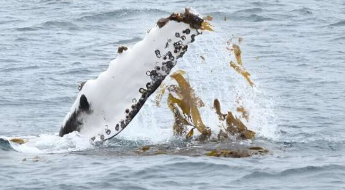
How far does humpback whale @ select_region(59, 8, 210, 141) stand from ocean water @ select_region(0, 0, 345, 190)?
0.49 m

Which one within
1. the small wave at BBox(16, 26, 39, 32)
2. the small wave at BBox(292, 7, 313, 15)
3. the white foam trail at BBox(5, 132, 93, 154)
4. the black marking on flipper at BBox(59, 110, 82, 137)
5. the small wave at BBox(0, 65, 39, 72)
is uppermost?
the small wave at BBox(292, 7, 313, 15)

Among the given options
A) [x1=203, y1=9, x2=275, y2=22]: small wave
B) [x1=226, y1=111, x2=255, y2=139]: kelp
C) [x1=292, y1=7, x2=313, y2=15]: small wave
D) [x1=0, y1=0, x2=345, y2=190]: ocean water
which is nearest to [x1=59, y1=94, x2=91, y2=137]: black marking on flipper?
[x1=0, y1=0, x2=345, y2=190]: ocean water

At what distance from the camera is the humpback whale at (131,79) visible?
12953 mm

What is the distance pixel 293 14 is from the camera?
101 ft

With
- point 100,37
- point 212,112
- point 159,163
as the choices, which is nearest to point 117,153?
point 159,163

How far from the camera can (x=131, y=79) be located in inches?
519

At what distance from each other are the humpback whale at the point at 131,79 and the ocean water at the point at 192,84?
19.2 inches

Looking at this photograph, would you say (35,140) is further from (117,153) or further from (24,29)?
(24,29)

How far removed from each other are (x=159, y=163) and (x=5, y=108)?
619 cm

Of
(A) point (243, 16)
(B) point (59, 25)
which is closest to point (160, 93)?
(B) point (59, 25)

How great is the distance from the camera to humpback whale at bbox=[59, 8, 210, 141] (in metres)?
13.0

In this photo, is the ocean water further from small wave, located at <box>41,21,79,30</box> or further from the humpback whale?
the humpback whale

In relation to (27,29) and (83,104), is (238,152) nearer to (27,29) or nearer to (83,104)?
(83,104)

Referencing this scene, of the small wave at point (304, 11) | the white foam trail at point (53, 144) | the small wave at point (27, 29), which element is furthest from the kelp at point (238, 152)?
the small wave at point (304, 11)
